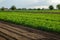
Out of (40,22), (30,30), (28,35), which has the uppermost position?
(28,35)

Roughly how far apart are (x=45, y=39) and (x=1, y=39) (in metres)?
2.89

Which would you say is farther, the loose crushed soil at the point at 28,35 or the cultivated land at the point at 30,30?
the cultivated land at the point at 30,30

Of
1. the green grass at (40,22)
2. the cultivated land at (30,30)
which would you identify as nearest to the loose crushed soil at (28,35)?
the cultivated land at (30,30)

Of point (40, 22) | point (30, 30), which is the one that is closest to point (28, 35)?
point (30, 30)

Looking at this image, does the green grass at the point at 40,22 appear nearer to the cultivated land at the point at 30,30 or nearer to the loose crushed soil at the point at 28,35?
the cultivated land at the point at 30,30

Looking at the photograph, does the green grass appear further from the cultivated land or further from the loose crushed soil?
the loose crushed soil

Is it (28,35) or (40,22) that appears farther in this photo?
(40,22)

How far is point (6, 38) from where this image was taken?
43.9 ft

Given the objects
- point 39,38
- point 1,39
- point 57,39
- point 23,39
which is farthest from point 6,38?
point 57,39

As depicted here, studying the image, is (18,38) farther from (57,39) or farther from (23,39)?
(57,39)

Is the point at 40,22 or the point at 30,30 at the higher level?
the point at 30,30

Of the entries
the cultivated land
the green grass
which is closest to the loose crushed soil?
the cultivated land

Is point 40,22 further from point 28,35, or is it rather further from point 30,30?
point 28,35

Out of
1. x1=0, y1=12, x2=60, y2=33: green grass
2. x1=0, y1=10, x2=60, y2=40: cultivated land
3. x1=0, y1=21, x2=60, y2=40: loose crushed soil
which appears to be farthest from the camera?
x1=0, y1=12, x2=60, y2=33: green grass
